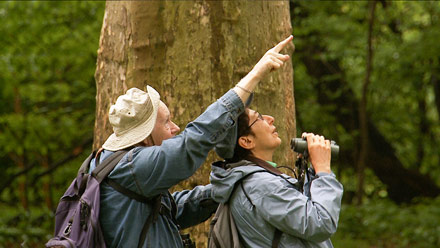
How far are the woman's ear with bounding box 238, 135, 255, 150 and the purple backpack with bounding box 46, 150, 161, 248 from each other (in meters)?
0.52

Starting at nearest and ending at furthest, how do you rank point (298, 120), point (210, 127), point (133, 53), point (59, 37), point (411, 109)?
point (210, 127) → point (133, 53) → point (59, 37) → point (298, 120) → point (411, 109)

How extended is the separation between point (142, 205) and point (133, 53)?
6.77 ft

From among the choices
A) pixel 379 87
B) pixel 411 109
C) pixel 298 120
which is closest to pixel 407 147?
pixel 411 109

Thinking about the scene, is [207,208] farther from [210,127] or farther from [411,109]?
[411,109]

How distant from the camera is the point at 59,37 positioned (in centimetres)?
986

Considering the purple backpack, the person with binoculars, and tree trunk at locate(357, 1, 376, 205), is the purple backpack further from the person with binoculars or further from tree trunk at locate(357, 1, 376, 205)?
tree trunk at locate(357, 1, 376, 205)

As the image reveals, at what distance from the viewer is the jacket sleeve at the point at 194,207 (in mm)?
3469

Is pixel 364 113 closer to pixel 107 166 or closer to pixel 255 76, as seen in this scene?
pixel 255 76

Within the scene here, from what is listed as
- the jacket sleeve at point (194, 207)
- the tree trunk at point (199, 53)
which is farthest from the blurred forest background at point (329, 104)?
the jacket sleeve at point (194, 207)

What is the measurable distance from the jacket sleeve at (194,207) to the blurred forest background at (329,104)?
6.02 meters

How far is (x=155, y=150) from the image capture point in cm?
285

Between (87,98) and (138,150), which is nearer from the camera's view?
(138,150)

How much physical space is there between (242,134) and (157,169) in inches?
23.7

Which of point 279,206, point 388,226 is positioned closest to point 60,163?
point 388,226
